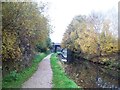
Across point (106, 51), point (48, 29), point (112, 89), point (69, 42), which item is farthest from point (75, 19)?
point (112, 89)

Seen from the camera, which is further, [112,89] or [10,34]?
[112,89]

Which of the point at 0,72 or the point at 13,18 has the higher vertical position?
the point at 13,18

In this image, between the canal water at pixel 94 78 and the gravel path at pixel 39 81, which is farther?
the canal water at pixel 94 78

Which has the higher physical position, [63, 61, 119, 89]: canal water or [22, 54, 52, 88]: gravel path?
[22, 54, 52, 88]: gravel path

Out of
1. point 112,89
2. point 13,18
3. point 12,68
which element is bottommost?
point 112,89

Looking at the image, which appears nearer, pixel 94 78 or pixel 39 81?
pixel 39 81

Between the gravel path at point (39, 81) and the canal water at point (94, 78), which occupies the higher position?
the gravel path at point (39, 81)

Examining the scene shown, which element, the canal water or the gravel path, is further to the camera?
the canal water

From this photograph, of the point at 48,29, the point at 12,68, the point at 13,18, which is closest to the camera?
the point at 13,18

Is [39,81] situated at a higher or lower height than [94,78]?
higher

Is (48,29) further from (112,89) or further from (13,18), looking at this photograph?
(13,18)

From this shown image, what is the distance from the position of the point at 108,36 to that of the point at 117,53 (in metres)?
2.97

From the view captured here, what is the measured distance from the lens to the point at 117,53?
3219 centimetres

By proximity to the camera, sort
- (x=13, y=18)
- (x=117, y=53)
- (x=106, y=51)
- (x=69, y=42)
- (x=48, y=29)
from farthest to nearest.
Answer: (x=69, y=42) → (x=106, y=51) → (x=117, y=53) → (x=48, y=29) → (x=13, y=18)
